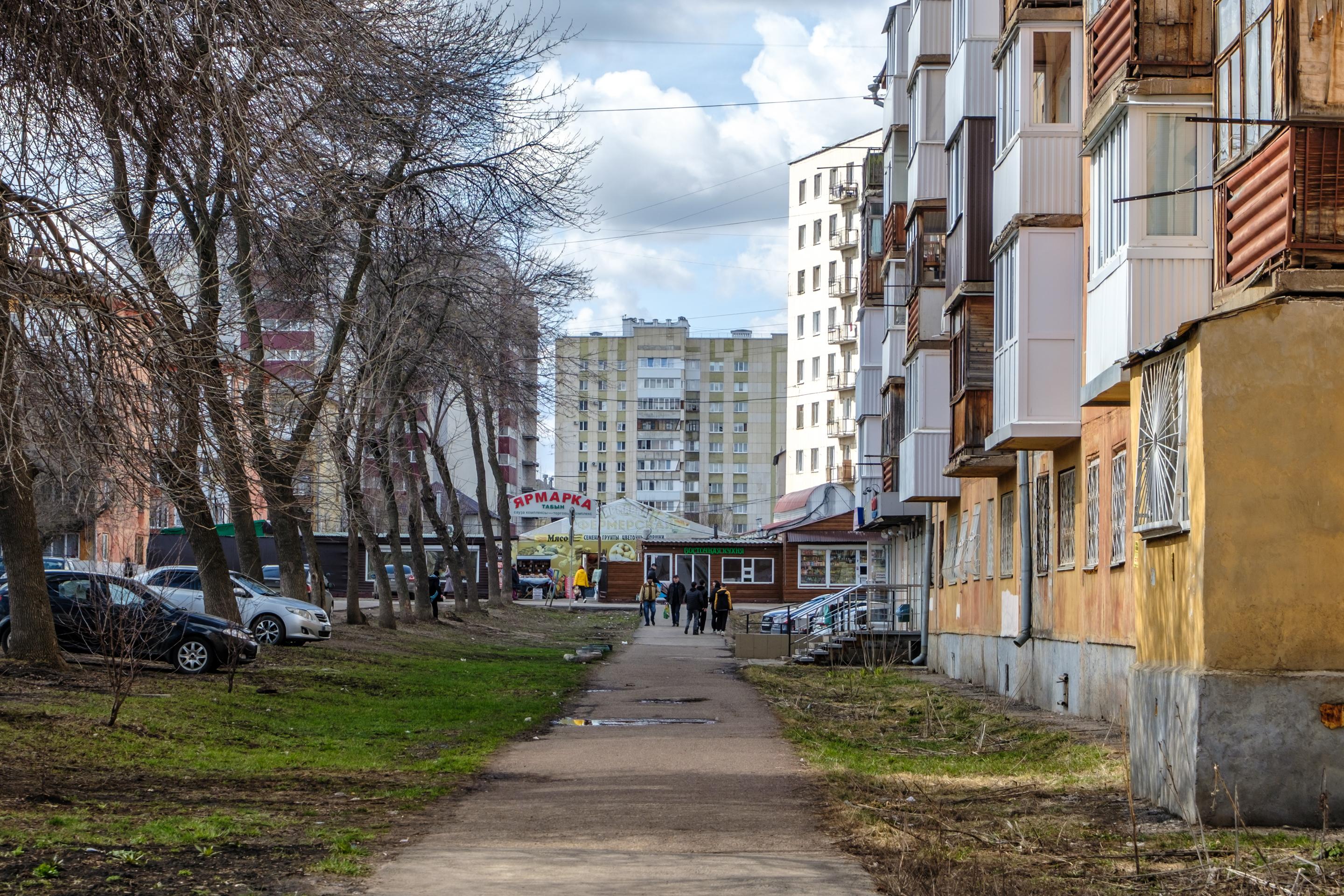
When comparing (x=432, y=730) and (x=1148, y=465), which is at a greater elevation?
(x=1148, y=465)

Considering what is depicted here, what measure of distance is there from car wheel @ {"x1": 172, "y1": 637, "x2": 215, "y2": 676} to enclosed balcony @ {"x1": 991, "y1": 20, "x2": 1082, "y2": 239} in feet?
36.1

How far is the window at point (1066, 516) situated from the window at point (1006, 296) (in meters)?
1.85

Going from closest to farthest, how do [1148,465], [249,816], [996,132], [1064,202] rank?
[249,816] → [1148,465] → [1064,202] → [996,132]

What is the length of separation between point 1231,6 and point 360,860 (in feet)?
27.8

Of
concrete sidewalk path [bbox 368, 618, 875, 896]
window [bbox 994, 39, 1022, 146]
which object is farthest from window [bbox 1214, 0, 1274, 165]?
window [bbox 994, 39, 1022, 146]

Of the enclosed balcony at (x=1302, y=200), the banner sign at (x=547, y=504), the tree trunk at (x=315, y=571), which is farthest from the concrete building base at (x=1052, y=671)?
the banner sign at (x=547, y=504)

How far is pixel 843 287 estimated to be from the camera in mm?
98875

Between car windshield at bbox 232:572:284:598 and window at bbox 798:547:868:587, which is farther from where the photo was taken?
window at bbox 798:547:868:587

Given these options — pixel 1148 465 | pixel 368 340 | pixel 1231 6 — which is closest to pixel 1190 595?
pixel 1148 465

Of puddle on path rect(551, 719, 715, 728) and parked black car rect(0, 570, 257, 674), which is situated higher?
parked black car rect(0, 570, 257, 674)

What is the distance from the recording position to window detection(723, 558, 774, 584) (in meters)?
71.3

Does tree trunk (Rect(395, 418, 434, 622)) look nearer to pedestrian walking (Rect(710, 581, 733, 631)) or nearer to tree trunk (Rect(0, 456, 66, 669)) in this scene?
pedestrian walking (Rect(710, 581, 733, 631))

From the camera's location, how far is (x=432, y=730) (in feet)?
53.4

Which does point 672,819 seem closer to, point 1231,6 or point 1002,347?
point 1231,6
